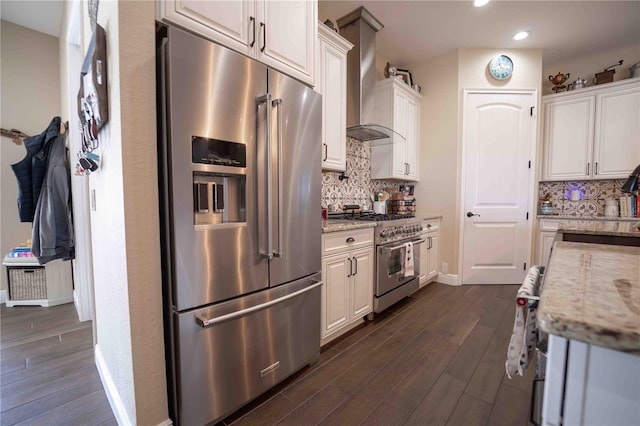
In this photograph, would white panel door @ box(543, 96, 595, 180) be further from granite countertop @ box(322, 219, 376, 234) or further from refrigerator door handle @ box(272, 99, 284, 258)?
refrigerator door handle @ box(272, 99, 284, 258)

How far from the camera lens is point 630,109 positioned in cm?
320

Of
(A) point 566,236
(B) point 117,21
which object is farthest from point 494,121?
(B) point 117,21

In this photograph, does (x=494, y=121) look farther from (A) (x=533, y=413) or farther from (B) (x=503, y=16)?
(A) (x=533, y=413)

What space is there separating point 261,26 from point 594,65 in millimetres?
4629

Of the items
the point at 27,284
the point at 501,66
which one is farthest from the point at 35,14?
the point at 501,66

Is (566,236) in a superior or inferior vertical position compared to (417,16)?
inferior

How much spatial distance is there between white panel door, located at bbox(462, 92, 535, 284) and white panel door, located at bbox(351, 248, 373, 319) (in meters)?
1.83

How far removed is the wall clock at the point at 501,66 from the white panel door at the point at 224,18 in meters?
3.27

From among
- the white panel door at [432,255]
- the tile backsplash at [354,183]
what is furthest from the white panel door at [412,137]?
the white panel door at [432,255]

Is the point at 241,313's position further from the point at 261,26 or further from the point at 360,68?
the point at 360,68

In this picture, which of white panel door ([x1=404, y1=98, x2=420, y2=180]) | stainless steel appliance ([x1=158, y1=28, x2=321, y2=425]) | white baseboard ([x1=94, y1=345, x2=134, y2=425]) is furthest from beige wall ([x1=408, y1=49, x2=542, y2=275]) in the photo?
white baseboard ([x1=94, y1=345, x2=134, y2=425])

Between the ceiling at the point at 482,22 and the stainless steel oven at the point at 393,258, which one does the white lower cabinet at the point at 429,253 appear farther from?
the ceiling at the point at 482,22

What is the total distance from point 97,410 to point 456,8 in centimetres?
420

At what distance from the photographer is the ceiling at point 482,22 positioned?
8.52 feet
